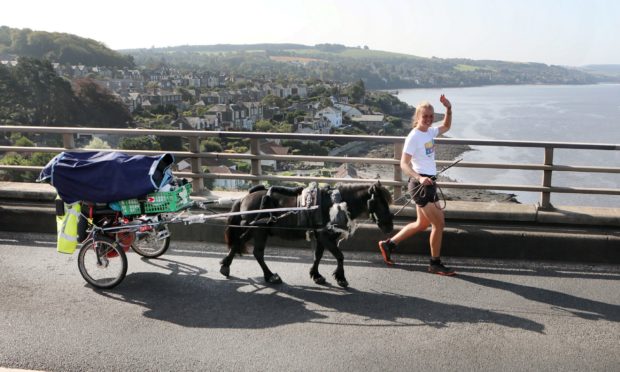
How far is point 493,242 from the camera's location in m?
7.11

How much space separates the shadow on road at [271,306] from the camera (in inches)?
216

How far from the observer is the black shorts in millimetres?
6340

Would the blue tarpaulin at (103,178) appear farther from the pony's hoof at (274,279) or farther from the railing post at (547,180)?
the railing post at (547,180)

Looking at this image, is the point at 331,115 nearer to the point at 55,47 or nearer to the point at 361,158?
the point at 361,158

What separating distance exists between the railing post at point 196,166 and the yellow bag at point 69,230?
7.31 ft

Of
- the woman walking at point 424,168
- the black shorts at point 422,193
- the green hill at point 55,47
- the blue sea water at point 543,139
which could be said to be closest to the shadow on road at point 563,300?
the woman walking at point 424,168

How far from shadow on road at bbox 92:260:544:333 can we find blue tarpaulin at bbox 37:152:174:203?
1.00m

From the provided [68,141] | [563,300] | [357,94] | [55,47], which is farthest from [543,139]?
[55,47]

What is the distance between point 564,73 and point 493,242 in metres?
179

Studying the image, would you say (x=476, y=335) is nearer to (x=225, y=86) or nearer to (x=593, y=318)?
(x=593, y=318)

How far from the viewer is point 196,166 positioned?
8.52 meters

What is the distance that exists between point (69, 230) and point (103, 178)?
66 centimetres

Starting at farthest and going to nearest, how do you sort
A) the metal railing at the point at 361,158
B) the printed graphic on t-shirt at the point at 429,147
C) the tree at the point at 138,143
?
1. the tree at the point at 138,143
2. the metal railing at the point at 361,158
3. the printed graphic on t-shirt at the point at 429,147

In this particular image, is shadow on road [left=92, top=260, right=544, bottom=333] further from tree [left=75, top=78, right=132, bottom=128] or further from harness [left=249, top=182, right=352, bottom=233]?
tree [left=75, top=78, right=132, bottom=128]
